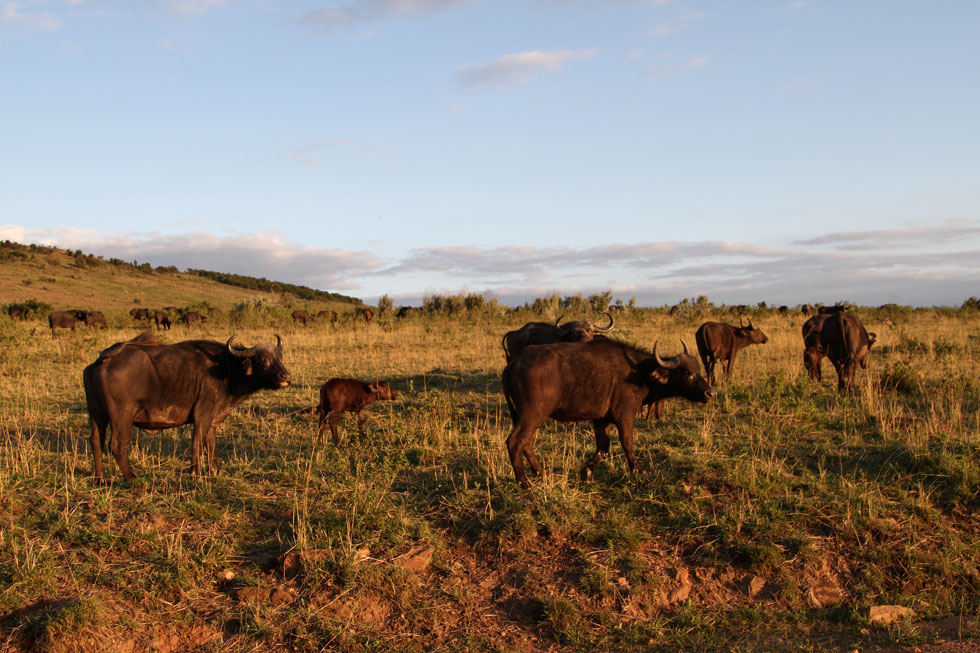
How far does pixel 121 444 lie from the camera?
6.80 meters

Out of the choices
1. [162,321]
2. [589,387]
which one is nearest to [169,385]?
[589,387]

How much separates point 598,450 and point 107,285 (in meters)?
54.0

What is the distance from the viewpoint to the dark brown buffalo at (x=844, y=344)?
38.7 feet

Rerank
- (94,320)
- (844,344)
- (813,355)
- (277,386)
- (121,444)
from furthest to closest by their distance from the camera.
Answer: (94,320) < (813,355) < (844,344) < (277,386) < (121,444)

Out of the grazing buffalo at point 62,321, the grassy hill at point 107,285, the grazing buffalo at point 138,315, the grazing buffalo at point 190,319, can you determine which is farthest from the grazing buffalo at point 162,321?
the grassy hill at point 107,285

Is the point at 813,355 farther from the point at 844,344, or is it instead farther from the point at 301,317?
the point at 301,317

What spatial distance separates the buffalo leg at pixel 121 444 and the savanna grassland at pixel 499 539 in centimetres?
16

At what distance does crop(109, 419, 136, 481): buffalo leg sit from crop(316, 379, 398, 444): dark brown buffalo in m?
2.38

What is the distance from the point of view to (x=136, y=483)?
22.0ft

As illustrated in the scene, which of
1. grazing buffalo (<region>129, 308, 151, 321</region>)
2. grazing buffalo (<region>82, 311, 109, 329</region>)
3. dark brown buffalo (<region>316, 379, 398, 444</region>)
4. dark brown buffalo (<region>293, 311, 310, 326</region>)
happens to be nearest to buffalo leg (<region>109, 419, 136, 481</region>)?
dark brown buffalo (<region>316, 379, 398, 444</region>)

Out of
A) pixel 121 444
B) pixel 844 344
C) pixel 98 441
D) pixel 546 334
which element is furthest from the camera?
pixel 844 344

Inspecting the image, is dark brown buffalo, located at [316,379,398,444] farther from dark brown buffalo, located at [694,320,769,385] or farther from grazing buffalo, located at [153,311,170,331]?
grazing buffalo, located at [153,311,170,331]

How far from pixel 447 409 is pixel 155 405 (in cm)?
382

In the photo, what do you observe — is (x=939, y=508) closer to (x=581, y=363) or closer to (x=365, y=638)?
(x=581, y=363)
